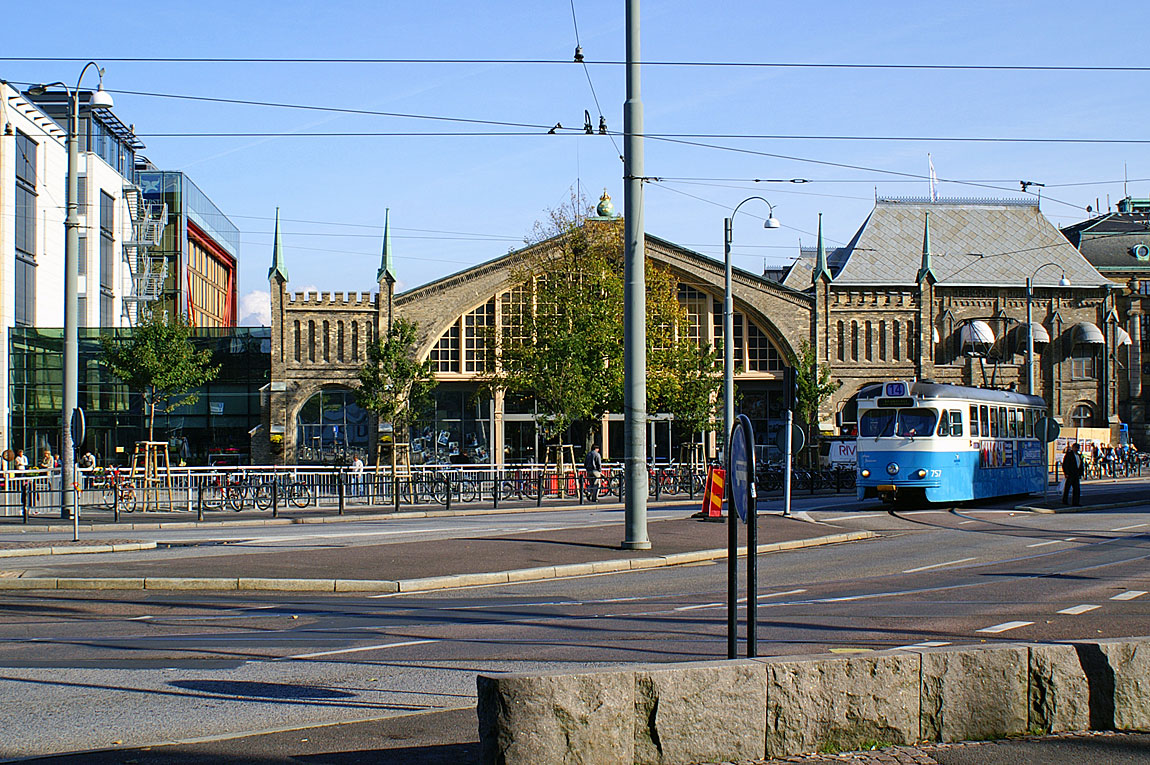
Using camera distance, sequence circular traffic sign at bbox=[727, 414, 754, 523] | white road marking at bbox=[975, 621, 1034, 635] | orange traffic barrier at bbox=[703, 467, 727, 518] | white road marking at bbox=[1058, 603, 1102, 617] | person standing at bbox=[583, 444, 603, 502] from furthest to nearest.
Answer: person standing at bbox=[583, 444, 603, 502] → orange traffic barrier at bbox=[703, 467, 727, 518] → white road marking at bbox=[1058, 603, 1102, 617] → white road marking at bbox=[975, 621, 1034, 635] → circular traffic sign at bbox=[727, 414, 754, 523]

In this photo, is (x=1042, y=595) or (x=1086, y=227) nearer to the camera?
(x=1042, y=595)

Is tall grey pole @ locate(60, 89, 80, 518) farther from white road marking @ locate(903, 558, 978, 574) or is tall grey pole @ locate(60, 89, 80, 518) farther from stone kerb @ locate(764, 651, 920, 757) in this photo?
stone kerb @ locate(764, 651, 920, 757)

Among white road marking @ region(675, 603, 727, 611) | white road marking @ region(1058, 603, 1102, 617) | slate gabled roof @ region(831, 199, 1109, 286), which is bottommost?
white road marking @ region(675, 603, 727, 611)

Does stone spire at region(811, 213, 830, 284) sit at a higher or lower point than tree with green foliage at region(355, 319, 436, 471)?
higher

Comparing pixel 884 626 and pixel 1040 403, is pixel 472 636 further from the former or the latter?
pixel 1040 403

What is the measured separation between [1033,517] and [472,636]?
2099 centimetres

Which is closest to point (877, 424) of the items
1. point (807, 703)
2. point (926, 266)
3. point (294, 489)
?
point (294, 489)

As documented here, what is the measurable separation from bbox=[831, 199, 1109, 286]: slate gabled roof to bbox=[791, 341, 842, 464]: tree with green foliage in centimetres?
936

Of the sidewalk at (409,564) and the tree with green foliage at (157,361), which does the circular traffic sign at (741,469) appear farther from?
the tree with green foliage at (157,361)

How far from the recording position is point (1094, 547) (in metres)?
19.8

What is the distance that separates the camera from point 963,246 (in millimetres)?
65438

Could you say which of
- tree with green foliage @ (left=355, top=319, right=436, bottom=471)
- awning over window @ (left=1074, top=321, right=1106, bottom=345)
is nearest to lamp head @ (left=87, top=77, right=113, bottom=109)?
tree with green foliage @ (left=355, top=319, right=436, bottom=471)

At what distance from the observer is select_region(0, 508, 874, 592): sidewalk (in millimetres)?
14328

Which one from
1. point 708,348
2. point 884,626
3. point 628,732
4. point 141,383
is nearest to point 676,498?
point 708,348
